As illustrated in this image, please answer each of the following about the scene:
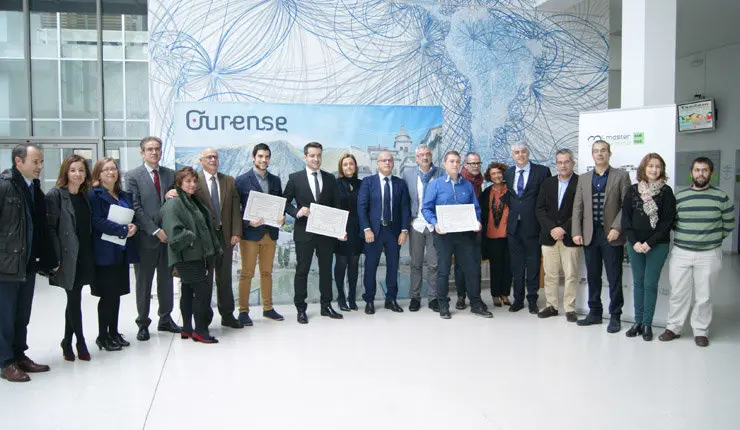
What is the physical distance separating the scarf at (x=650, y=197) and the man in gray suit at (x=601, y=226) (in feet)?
0.72

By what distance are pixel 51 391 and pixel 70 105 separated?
5.91 meters

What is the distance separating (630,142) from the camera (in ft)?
→ 17.8

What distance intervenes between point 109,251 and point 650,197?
13.9 feet

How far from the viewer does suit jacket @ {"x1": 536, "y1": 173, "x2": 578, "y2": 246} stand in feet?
17.6

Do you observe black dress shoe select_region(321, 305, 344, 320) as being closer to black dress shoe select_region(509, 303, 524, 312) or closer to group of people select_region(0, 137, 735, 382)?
group of people select_region(0, 137, 735, 382)

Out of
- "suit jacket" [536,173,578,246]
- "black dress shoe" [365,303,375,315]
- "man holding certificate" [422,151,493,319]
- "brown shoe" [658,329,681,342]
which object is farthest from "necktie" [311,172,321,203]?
"brown shoe" [658,329,681,342]

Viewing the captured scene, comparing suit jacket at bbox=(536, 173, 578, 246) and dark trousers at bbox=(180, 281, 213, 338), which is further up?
suit jacket at bbox=(536, 173, 578, 246)

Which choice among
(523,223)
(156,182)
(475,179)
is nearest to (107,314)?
(156,182)

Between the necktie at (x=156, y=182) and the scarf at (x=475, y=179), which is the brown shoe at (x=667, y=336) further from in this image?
the necktie at (x=156, y=182)

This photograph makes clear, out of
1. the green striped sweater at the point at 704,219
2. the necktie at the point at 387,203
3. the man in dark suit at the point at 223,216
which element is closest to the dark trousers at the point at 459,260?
the necktie at the point at 387,203

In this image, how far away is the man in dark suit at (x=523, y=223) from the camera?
18.7 ft

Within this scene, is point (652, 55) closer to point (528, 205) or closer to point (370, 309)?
point (528, 205)

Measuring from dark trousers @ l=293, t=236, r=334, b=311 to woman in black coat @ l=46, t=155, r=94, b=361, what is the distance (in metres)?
1.83

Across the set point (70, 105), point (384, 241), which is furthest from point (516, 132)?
point (70, 105)
